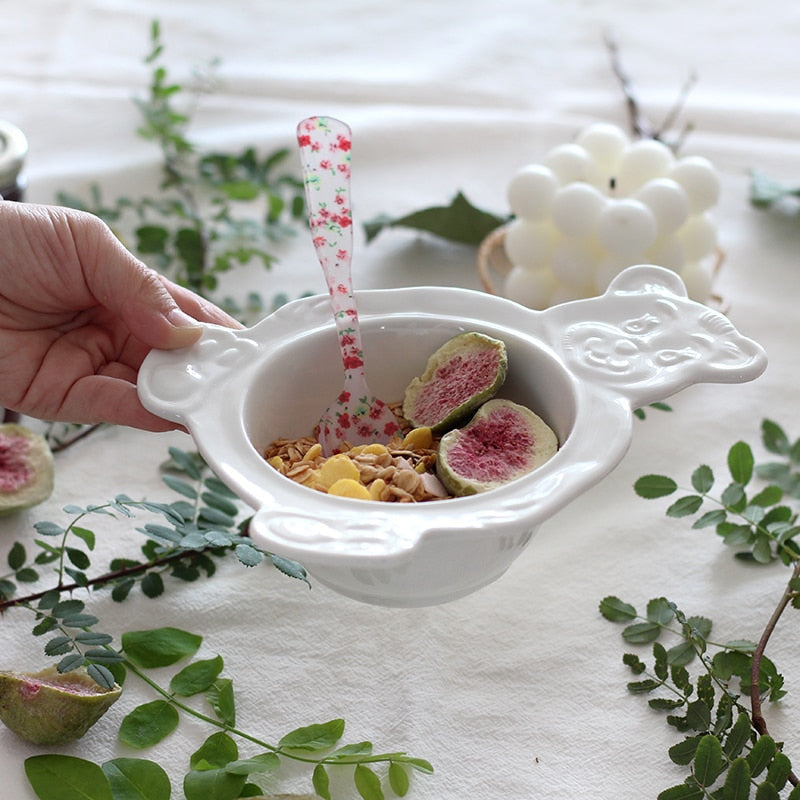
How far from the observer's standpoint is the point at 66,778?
0.78 metres

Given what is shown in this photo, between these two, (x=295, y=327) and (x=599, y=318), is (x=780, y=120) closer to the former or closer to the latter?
(x=599, y=318)

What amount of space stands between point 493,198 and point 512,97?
0.31m

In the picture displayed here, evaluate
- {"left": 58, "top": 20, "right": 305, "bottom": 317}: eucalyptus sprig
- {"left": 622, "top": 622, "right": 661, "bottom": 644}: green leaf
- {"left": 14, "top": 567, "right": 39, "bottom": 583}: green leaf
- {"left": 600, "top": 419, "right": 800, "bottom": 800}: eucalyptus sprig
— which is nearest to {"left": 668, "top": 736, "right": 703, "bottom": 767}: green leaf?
{"left": 600, "top": 419, "right": 800, "bottom": 800}: eucalyptus sprig

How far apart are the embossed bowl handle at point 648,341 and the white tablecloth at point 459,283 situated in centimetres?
25

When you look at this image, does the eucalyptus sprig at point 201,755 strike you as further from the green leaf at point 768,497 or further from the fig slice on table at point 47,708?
the green leaf at point 768,497

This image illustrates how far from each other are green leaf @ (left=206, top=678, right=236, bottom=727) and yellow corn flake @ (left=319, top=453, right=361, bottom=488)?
0.65ft

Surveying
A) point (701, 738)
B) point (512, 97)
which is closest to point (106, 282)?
point (701, 738)

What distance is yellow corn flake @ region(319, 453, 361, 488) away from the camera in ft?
2.53

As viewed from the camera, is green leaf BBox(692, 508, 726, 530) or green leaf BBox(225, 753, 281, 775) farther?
green leaf BBox(692, 508, 726, 530)

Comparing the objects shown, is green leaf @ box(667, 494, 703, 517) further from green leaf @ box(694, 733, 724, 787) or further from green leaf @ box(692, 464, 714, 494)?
green leaf @ box(694, 733, 724, 787)

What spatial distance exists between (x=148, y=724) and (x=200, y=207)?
88 cm

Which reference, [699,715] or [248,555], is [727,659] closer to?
[699,715]

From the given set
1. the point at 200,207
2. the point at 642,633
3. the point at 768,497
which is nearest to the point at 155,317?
the point at 642,633

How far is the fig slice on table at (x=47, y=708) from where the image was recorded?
2.60ft
